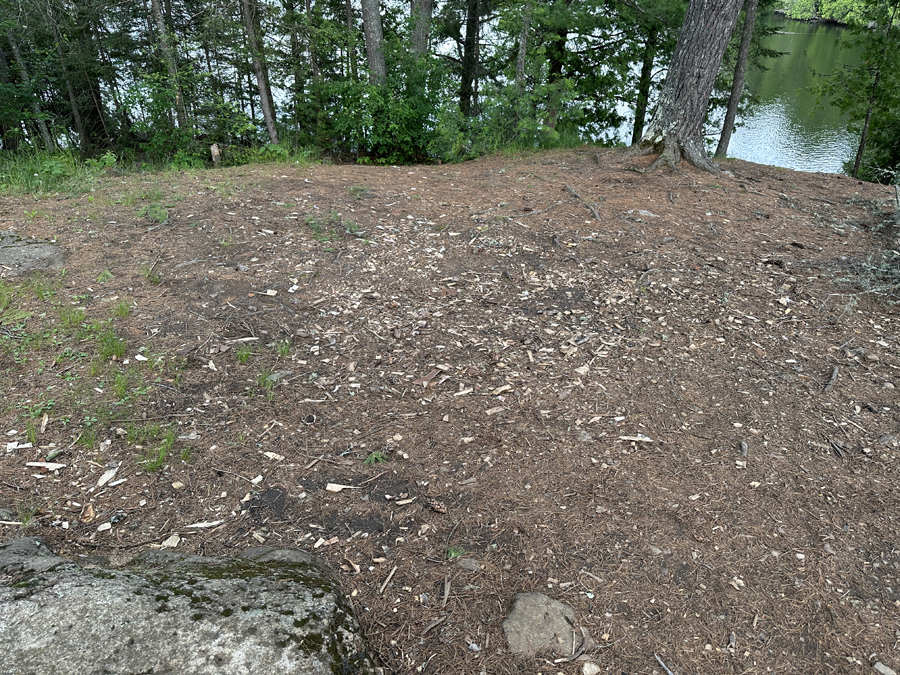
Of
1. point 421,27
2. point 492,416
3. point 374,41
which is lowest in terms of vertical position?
point 492,416

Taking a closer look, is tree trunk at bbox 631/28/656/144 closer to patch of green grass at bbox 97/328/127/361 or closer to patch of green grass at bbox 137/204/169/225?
patch of green grass at bbox 137/204/169/225

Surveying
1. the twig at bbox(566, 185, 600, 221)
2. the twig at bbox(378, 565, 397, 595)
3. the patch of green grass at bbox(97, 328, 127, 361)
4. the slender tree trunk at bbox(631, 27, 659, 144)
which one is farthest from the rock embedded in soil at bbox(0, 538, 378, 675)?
the slender tree trunk at bbox(631, 27, 659, 144)

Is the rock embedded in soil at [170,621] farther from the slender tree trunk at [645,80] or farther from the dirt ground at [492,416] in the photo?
the slender tree trunk at [645,80]

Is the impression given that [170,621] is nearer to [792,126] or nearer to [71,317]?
[71,317]

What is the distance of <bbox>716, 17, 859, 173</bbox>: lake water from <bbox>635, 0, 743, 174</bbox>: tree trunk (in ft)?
31.1

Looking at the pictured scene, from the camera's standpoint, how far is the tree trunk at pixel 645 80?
12.2 metres

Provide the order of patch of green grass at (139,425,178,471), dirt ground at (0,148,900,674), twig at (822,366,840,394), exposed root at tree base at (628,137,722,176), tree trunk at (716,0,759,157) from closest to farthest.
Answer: dirt ground at (0,148,900,674) < patch of green grass at (139,425,178,471) < twig at (822,366,840,394) < exposed root at tree base at (628,137,722,176) < tree trunk at (716,0,759,157)

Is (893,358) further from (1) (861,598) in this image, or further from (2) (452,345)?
(2) (452,345)

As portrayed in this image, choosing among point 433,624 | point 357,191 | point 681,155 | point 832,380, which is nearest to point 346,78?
point 357,191

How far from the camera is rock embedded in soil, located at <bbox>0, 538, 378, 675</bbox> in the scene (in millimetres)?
1417

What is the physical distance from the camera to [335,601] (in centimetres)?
179

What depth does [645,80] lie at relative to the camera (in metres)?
13.0

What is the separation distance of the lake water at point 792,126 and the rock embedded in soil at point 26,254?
15.1 meters

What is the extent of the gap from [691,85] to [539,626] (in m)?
5.95
